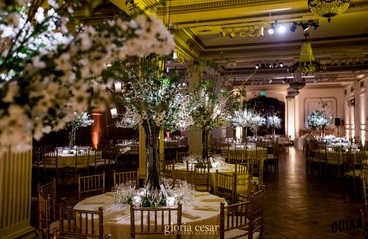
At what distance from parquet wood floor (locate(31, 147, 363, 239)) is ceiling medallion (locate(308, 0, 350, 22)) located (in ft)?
9.17

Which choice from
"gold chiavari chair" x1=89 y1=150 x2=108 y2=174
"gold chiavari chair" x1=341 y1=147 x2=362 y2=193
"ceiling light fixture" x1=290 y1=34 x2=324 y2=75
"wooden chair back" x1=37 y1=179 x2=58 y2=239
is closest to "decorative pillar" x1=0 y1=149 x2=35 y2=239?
"wooden chair back" x1=37 y1=179 x2=58 y2=239

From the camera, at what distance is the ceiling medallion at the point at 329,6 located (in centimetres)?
369

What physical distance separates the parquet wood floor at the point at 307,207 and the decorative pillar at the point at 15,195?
254 centimetres

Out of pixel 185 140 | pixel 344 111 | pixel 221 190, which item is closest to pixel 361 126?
pixel 344 111

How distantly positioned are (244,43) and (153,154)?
6.54m

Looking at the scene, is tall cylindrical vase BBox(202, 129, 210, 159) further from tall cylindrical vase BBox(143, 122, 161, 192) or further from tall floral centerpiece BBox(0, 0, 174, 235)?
tall floral centerpiece BBox(0, 0, 174, 235)

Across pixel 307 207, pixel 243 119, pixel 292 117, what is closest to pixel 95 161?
pixel 307 207

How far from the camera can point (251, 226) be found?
2.96m

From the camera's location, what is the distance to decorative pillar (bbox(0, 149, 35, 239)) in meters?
2.63

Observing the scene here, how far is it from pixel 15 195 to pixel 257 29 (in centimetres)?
574

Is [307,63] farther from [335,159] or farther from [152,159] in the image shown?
[335,159]

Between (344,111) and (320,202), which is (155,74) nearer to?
(320,202)

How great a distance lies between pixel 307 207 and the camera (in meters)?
6.15

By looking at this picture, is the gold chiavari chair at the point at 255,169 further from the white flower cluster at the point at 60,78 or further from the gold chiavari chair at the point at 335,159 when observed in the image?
the white flower cluster at the point at 60,78
